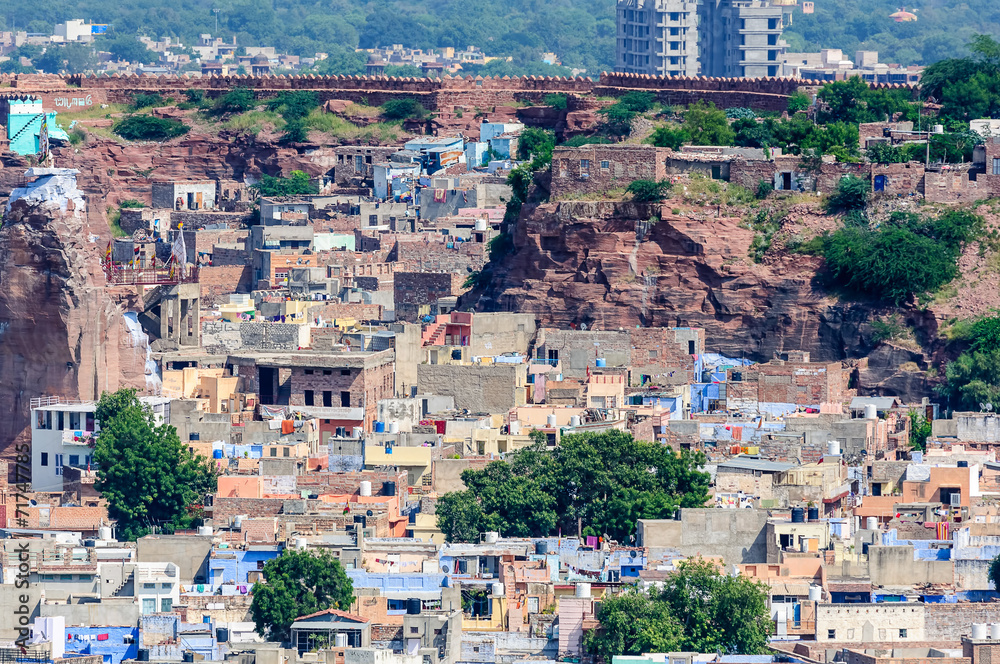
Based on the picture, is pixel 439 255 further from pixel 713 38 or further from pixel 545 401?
pixel 713 38

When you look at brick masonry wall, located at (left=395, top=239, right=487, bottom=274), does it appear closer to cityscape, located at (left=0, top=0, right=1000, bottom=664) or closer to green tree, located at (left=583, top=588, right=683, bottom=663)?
cityscape, located at (left=0, top=0, right=1000, bottom=664)

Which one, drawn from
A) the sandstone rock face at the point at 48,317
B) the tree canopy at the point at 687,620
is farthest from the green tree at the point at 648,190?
the tree canopy at the point at 687,620

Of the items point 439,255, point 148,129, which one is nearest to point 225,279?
point 439,255

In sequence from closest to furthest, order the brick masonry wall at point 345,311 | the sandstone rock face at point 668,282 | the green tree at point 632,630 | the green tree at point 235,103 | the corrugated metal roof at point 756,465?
1. the green tree at point 632,630
2. the corrugated metal roof at point 756,465
3. the sandstone rock face at point 668,282
4. the brick masonry wall at point 345,311
5. the green tree at point 235,103

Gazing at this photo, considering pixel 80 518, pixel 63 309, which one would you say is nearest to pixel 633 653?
pixel 80 518

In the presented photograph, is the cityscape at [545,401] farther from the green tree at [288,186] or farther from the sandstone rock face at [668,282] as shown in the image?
the green tree at [288,186]
